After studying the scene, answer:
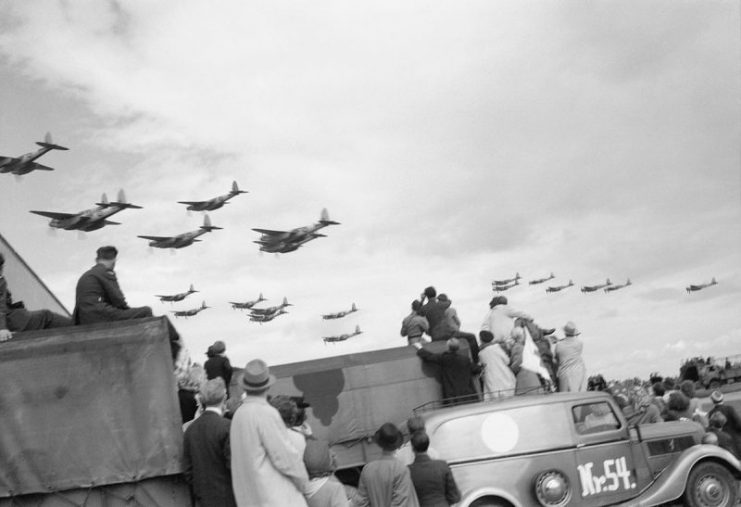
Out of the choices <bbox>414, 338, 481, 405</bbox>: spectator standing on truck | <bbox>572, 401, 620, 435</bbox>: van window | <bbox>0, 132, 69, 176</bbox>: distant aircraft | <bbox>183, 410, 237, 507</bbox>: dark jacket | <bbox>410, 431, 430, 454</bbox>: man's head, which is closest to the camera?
<bbox>183, 410, 237, 507</bbox>: dark jacket

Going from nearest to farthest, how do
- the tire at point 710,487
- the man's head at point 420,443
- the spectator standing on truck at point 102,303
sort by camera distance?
the man's head at point 420,443 → the spectator standing on truck at point 102,303 → the tire at point 710,487

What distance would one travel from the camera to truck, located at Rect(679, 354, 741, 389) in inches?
1434

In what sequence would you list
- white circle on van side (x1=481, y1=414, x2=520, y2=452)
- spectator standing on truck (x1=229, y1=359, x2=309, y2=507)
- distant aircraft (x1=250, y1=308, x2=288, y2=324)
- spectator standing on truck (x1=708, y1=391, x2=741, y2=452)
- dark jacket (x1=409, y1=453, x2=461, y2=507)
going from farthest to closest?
distant aircraft (x1=250, y1=308, x2=288, y2=324) → spectator standing on truck (x1=708, y1=391, x2=741, y2=452) → white circle on van side (x1=481, y1=414, x2=520, y2=452) → dark jacket (x1=409, y1=453, x2=461, y2=507) → spectator standing on truck (x1=229, y1=359, x2=309, y2=507)

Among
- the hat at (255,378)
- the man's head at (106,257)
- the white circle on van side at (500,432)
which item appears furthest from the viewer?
the white circle on van side at (500,432)

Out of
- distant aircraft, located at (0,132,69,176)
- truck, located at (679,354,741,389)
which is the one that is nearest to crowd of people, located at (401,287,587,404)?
truck, located at (679,354,741,389)

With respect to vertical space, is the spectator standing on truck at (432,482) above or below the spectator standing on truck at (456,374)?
below

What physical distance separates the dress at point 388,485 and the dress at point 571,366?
19.3 ft

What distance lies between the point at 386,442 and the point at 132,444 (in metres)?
2.09

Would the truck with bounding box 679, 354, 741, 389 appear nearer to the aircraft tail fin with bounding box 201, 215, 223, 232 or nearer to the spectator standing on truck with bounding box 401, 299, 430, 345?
the spectator standing on truck with bounding box 401, 299, 430, 345

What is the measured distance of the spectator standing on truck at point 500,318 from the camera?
11521mm

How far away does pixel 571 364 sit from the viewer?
39.4 ft

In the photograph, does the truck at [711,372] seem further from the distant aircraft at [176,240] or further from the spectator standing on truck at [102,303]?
the distant aircraft at [176,240]

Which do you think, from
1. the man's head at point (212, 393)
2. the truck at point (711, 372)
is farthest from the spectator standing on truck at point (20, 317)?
the truck at point (711, 372)

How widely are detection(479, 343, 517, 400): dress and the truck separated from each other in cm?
2794
